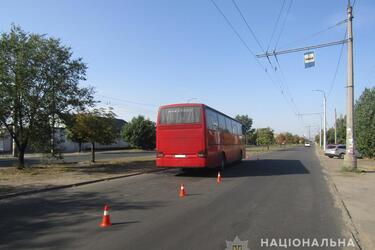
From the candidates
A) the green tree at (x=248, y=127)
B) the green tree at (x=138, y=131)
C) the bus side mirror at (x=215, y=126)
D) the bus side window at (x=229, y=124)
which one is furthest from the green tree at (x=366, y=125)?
the green tree at (x=248, y=127)

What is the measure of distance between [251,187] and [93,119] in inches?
654

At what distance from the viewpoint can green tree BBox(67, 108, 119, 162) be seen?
28.5 meters

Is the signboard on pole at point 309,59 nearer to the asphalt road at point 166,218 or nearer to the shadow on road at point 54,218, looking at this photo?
the asphalt road at point 166,218

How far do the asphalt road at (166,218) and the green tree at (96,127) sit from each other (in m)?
14.2

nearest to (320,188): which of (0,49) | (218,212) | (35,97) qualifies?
(218,212)

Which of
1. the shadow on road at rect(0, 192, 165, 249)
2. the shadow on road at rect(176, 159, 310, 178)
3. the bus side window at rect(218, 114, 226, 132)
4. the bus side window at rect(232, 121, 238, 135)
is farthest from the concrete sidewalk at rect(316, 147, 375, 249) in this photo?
the bus side window at rect(232, 121, 238, 135)

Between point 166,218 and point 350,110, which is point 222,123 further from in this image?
point 166,218

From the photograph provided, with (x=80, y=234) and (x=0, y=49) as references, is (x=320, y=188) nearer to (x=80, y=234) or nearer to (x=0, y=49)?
(x=80, y=234)

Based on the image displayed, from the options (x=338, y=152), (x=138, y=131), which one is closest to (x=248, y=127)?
(x=138, y=131)

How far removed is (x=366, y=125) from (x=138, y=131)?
40413 millimetres

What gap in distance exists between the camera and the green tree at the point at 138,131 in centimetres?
7162

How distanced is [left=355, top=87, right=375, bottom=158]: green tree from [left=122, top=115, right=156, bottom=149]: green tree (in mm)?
38226

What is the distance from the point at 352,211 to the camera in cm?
1018

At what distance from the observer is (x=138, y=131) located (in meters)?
71.4
